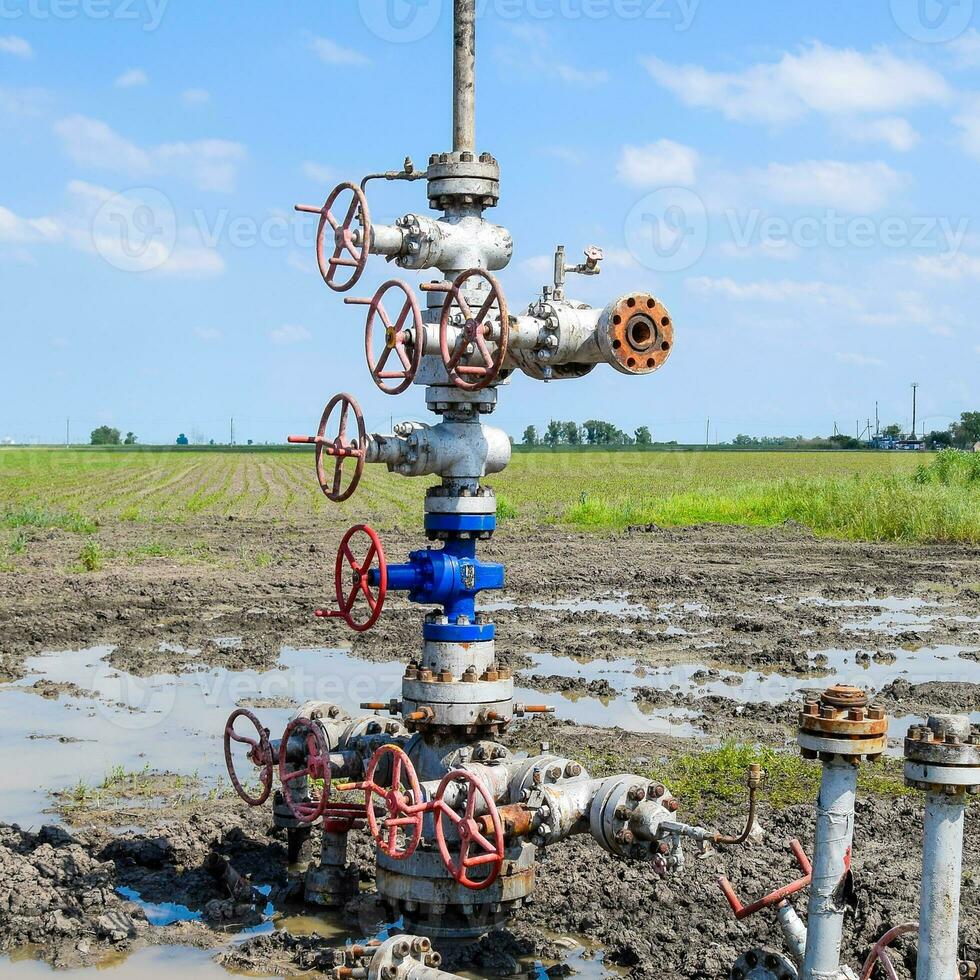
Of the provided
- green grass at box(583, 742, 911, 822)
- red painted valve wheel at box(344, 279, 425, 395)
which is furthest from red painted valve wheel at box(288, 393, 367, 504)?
green grass at box(583, 742, 911, 822)

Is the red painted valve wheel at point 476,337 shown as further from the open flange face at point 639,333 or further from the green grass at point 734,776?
the green grass at point 734,776

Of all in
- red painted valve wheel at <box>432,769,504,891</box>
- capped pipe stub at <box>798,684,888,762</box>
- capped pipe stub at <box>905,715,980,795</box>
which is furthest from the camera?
red painted valve wheel at <box>432,769,504,891</box>

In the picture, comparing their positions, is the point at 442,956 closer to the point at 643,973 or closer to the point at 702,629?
the point at 643,973

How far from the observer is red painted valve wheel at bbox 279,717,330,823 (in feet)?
20.7

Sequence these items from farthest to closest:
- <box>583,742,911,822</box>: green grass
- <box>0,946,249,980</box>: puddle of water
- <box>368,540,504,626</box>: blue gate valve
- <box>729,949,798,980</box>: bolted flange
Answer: <box>583,742,911,822</box>: green grass, <box>368,540,504,626</box>: blue gate valve, <box>0,946,249,980</box>: puddle of water, <box>729,949,798,980</box>: bolted flange

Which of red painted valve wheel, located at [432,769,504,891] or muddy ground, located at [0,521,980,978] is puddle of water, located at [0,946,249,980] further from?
red painted valve wheel, located at [432,769,504,891]

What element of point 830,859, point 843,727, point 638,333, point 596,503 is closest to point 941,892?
point 830,859

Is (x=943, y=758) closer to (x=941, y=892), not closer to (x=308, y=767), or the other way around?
(x=941, y=892)

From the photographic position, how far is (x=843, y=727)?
4434 millimetres

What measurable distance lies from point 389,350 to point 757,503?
2209 centimetres

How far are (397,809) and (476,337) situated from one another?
1.95 m

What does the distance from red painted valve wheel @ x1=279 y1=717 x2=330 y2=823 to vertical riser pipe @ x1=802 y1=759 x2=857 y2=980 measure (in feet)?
8.03

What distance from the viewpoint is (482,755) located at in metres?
6.13

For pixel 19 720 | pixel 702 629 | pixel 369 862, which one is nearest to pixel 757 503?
pixel 702 629
